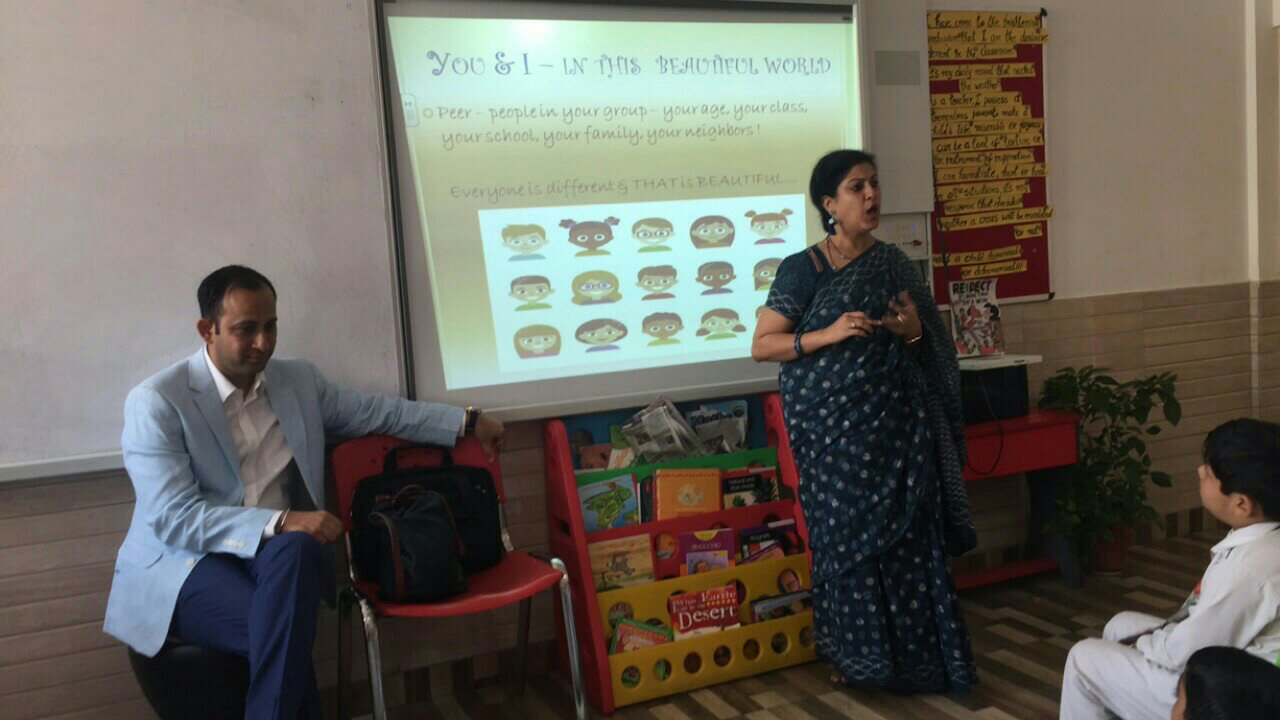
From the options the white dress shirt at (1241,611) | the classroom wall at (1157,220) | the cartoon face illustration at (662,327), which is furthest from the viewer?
the classroom wall at (1157,220)

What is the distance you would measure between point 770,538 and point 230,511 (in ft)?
5.39

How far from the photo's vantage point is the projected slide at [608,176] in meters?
2.98

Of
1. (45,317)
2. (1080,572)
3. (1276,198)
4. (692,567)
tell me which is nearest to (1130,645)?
(692,567)

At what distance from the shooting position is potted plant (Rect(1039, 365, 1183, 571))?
3.73 m

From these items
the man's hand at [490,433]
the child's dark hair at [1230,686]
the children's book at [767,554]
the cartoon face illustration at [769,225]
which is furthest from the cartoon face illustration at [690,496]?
the child's dark hair at [1230,686]

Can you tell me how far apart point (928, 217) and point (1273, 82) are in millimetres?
1998

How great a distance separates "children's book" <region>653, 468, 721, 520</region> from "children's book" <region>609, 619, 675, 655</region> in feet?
1.10

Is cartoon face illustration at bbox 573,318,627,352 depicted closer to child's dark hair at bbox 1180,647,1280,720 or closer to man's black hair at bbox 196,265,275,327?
man's black hair at bbox 196,265,275,327

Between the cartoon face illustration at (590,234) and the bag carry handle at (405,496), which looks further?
the cartoon face illustration at (590,234)

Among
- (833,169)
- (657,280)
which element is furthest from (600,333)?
(833,169)

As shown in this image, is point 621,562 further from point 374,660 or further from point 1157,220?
point 1157,220

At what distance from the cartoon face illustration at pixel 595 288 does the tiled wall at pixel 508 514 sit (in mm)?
446

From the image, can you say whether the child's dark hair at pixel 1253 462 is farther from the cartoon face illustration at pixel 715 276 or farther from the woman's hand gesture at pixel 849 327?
the cartoon face illustration at pixel 715 276

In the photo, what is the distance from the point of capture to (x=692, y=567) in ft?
10.2
